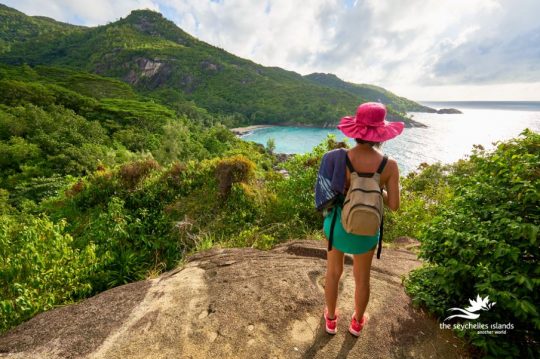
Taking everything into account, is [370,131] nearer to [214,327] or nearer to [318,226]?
[214,327]

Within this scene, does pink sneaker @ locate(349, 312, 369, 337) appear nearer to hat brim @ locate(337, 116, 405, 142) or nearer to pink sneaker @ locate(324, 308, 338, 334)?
pink sneaker @ locate(324, 308, 338, 334)

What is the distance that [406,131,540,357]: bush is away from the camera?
7.75ft

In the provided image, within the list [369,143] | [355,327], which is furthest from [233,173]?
[369,143]

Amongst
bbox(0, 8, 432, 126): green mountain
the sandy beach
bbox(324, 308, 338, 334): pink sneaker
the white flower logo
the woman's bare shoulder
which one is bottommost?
the sandy beach

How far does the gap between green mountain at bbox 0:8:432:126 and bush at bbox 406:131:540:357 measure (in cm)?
10049

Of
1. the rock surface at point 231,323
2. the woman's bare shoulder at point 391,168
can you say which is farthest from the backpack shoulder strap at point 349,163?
the rock surface at point 231,323

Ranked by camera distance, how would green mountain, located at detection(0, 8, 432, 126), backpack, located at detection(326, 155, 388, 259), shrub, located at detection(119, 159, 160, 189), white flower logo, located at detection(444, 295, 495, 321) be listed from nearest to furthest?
backpack, located at detection(326, 155, 388, 259) < white flower logo, located at detection(444, 295, 495, 321) < shrub, located at detection(119, 159, 160, 189) < green mountain, located at detection(0, 8, 432, 126)

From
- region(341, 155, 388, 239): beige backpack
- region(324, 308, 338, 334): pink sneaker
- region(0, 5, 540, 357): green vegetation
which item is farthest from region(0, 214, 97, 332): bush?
region(341, 155, 388, 239): beige backpack

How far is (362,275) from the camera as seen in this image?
9.05 ft

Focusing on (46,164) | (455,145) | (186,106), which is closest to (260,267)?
(46,164)

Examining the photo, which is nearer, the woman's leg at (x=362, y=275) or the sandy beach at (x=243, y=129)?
the woman's leg at (x=362, y=275)

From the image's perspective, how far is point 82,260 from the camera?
5.22m

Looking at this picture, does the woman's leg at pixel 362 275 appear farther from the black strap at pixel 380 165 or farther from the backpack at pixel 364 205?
the black strap at pixel 380 165

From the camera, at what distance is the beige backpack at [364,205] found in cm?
229
